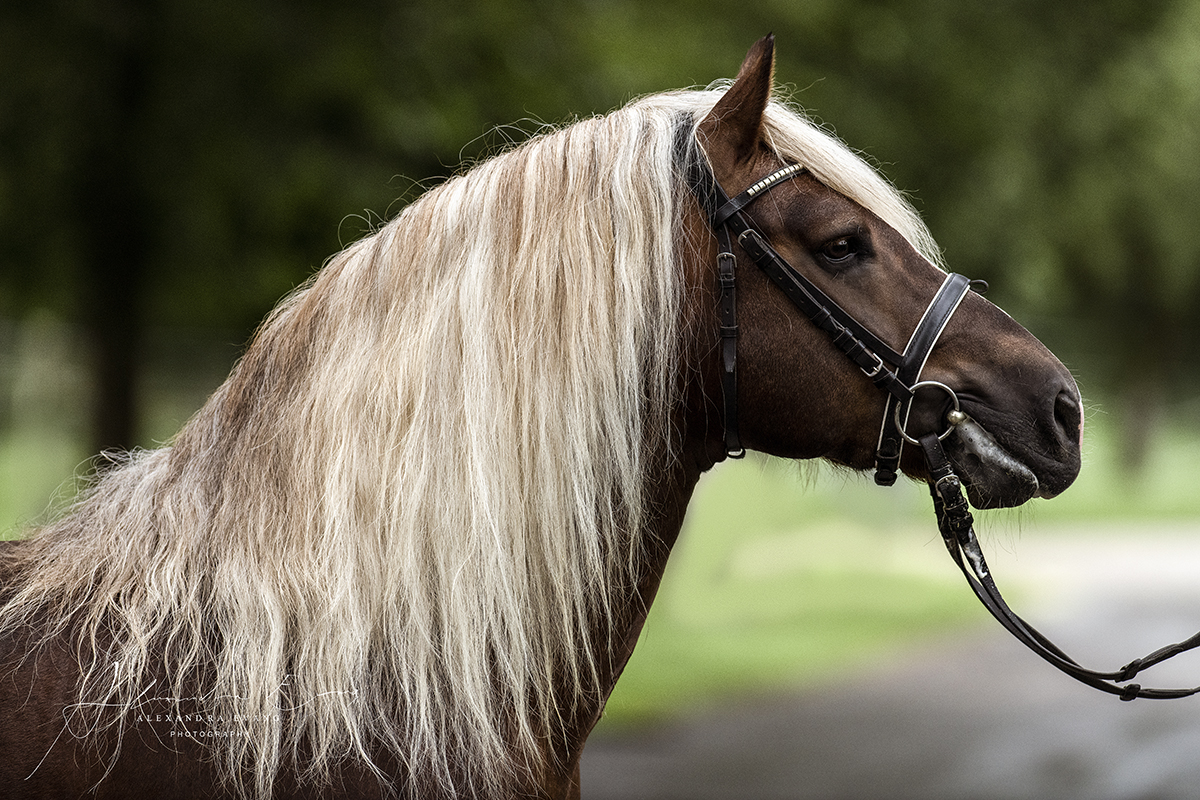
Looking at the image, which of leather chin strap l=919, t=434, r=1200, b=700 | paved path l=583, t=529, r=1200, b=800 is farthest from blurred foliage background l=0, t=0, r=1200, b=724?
leather chin strap l=919, t=434, r=1200, b=700

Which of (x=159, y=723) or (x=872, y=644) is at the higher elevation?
(x=872, y=644)

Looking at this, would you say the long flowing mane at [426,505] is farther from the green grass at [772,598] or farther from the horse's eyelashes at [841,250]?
the green grass at [772,598]

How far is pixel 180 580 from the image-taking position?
2.00 m

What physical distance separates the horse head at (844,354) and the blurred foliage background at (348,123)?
80.5 inches

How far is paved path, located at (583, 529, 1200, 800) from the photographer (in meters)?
6.19

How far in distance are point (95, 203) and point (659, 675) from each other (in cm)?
514

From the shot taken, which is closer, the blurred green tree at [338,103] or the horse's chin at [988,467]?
the horse's chin at [988,467]

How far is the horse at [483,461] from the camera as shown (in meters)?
1.93

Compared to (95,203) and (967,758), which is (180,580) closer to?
(95,203)

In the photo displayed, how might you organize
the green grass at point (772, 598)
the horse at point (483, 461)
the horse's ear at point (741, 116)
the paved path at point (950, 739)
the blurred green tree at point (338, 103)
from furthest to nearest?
1. the green grass at point (772, 598)
2. the paved path at point (950, 739)
3. the blurred green tree at point (338, 103)
4. the horse's ear at point (741, 116)
5. the horse at point (483, 461)

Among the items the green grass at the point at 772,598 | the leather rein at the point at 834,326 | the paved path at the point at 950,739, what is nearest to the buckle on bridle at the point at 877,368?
the leather rein at the point at 834,326

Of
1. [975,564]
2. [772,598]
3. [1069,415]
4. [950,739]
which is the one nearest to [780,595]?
[772,598]

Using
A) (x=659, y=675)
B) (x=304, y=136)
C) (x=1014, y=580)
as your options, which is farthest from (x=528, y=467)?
(x=1014, y=580)

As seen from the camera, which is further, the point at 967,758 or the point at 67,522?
the point at 967,758
